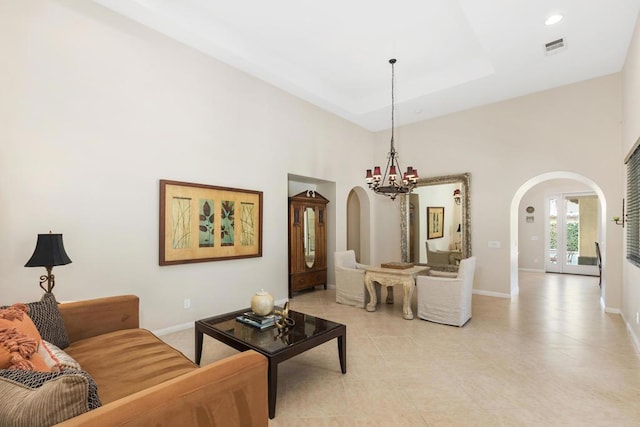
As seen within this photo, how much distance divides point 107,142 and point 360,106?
474 cm

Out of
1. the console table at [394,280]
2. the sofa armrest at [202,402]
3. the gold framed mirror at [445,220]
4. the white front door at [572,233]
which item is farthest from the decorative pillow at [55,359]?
the white front door at [572,233]

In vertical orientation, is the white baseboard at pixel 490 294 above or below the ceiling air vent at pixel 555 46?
below

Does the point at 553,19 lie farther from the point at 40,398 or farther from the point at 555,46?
the point at 40,398

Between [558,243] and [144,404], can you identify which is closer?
[144,404]

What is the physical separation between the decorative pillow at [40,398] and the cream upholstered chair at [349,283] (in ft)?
14.1

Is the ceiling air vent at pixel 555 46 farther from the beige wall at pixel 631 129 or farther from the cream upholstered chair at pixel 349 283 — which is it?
the cream upholstered chair at pixel 349 283

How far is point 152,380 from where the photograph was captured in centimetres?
179

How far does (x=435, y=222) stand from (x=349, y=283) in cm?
266

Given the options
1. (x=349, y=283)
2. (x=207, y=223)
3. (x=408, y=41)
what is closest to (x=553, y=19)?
(x=408, y=41)

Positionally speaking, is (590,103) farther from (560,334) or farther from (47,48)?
(47,48)

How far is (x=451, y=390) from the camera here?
2611 millimetres

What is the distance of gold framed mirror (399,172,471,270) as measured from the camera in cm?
627

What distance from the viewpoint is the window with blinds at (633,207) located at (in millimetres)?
3539

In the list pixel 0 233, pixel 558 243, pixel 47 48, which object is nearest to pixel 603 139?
pixel 558 243
